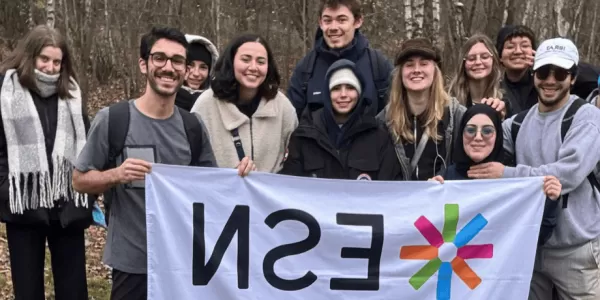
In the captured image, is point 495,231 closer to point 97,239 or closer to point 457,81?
point 457,81

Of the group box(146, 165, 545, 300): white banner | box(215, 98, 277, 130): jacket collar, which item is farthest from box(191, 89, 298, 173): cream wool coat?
box(146, 165, 545, 300): white banner

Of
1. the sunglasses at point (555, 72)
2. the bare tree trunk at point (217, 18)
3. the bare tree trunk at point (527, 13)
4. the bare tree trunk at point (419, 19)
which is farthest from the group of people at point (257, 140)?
the bare tree trunk at point (217, 18)

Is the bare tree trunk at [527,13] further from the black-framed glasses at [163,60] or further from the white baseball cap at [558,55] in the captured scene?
the black-framed glasses at [163,60]

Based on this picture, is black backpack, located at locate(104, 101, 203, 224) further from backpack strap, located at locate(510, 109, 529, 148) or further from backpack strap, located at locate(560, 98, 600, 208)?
backpack strap, located at locate(560, 98, 600, 208)

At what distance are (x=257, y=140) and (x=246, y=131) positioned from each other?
0.31 feet

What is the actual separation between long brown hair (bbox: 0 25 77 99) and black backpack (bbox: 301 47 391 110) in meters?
1.76

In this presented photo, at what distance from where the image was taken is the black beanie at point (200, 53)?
19.2 feet

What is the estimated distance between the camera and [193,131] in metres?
4.23

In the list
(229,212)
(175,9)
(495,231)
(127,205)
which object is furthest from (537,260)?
(175,9)

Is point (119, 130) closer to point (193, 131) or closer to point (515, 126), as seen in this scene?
point (193, 131)

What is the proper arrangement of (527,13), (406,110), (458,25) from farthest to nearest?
(527,13), (458,25), (406,110)

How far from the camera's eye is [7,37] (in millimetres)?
20750


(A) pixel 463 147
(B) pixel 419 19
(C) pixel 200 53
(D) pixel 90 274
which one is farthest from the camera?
(B) pixel 419 19

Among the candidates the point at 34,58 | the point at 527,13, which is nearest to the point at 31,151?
the point at 34,58
